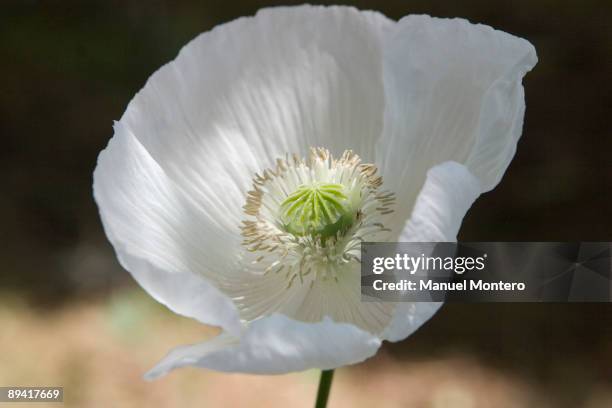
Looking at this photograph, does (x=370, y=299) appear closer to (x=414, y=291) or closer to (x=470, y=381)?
(x=414, y=291)

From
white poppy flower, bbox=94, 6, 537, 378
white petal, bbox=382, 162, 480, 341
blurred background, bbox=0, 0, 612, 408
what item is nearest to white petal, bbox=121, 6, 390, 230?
white poppy flower, bbox=94, 6, 537, 378

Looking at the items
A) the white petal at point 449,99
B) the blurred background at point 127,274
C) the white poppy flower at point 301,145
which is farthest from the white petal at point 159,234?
the blurred background at point 127,274

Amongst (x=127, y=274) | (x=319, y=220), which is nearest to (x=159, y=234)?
(x=319, y=220)

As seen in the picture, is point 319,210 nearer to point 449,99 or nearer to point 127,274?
point 449,99

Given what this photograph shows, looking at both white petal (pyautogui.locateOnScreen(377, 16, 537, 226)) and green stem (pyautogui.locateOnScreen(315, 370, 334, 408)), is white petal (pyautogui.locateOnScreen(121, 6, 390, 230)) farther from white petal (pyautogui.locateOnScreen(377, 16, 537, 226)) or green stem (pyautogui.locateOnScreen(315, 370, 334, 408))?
green stem (pyautogui.locateOnScreen(315, 370, 334, 408))

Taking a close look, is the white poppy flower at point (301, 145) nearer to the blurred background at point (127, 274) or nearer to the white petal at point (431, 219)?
the white petal at point (431, 219)

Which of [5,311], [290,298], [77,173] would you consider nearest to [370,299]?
[290,298]
